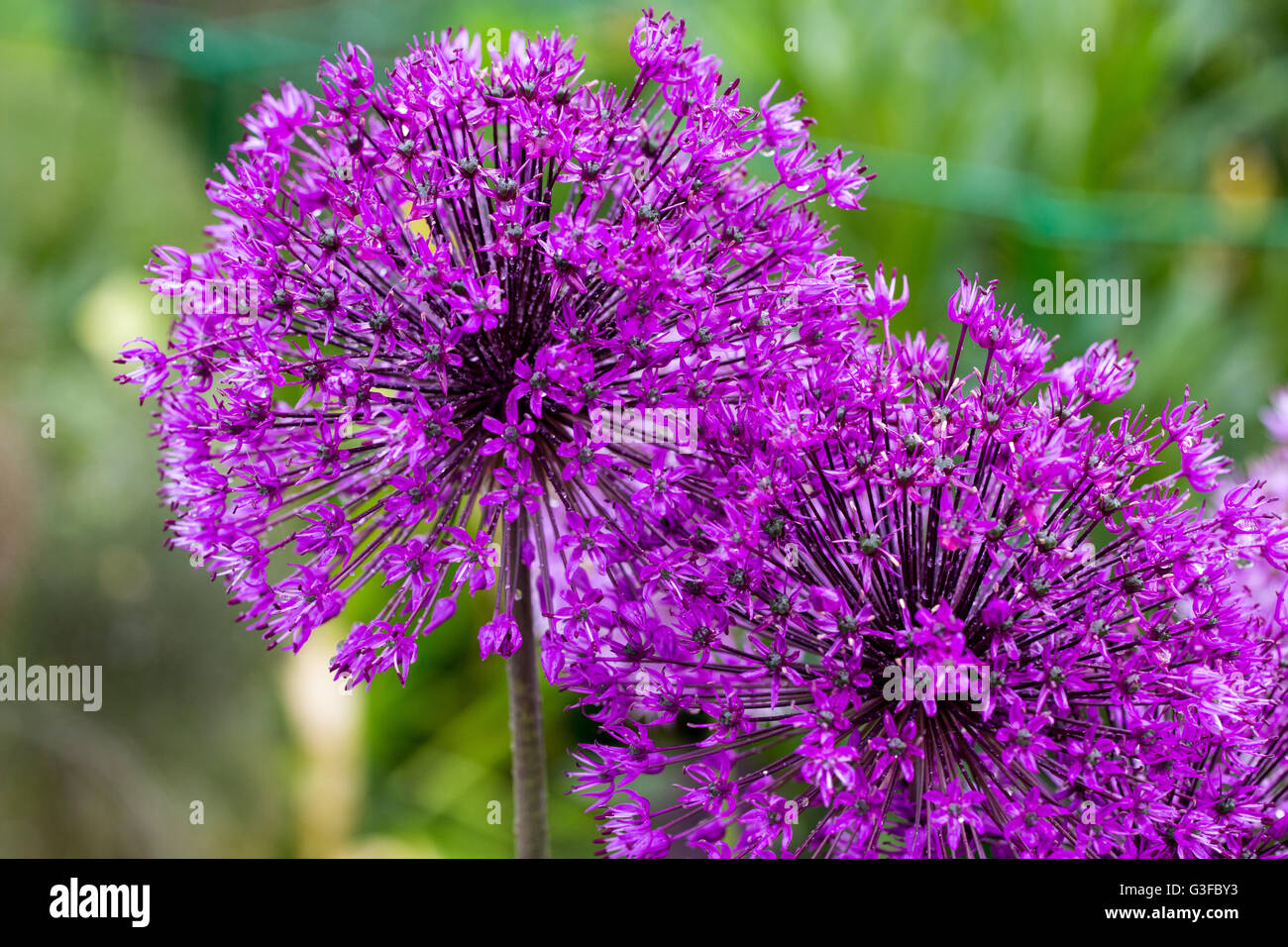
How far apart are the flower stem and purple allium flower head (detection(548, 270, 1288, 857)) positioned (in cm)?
10

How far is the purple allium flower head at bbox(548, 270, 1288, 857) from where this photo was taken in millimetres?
1059

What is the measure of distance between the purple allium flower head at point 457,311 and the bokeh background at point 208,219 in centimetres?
210

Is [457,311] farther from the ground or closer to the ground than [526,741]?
farther from the ground

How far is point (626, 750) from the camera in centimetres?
112

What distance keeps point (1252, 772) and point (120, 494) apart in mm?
3277

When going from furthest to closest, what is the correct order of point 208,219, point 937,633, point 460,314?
point 208,219, point 460,314, point 937,633

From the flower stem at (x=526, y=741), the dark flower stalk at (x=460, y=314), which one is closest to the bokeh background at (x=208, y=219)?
the flower stem at (x=526, y=741)

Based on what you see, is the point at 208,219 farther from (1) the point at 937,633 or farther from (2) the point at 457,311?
(1) the point at 937,633

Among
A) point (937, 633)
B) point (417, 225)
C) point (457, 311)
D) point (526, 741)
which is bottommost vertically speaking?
point (526, 741)

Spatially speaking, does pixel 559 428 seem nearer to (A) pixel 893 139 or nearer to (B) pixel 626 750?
(B) pixel 626 750

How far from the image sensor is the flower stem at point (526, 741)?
1224 millimetres

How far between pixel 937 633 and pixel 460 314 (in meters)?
0.56

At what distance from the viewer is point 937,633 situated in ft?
3.41

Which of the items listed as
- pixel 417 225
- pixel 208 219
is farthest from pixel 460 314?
pixel 208 219
